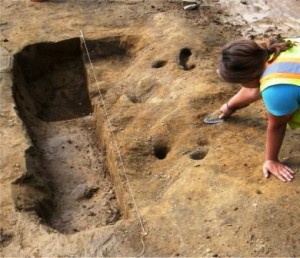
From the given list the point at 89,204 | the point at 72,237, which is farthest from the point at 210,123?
the point at 72,237

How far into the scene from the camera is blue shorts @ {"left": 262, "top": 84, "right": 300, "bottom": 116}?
303cm

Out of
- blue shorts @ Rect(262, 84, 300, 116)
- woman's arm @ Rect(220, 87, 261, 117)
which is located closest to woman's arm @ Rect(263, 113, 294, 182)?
blue shorts @ Rect(262, 84, 300, 116)

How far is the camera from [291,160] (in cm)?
366

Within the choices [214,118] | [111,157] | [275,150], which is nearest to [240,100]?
[214,118]

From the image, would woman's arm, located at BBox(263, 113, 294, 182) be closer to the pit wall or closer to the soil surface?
the soil surface

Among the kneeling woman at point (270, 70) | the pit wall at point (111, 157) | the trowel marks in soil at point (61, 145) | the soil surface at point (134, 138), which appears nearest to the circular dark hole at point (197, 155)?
the soil surface at point (134, 138)

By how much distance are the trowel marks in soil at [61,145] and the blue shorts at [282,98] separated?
64.0 inches

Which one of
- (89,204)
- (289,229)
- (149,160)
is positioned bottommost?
(89,204)

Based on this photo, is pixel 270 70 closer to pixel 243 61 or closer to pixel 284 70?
pixel 284 70

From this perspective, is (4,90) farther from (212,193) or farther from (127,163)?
(212,193)

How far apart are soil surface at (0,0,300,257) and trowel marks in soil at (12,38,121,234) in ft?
0.04

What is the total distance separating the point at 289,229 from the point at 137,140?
4.96ft

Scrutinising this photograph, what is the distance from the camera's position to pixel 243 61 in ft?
9.89

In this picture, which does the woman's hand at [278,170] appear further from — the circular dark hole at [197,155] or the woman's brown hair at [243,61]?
the woman's brown hair at [243,61]
